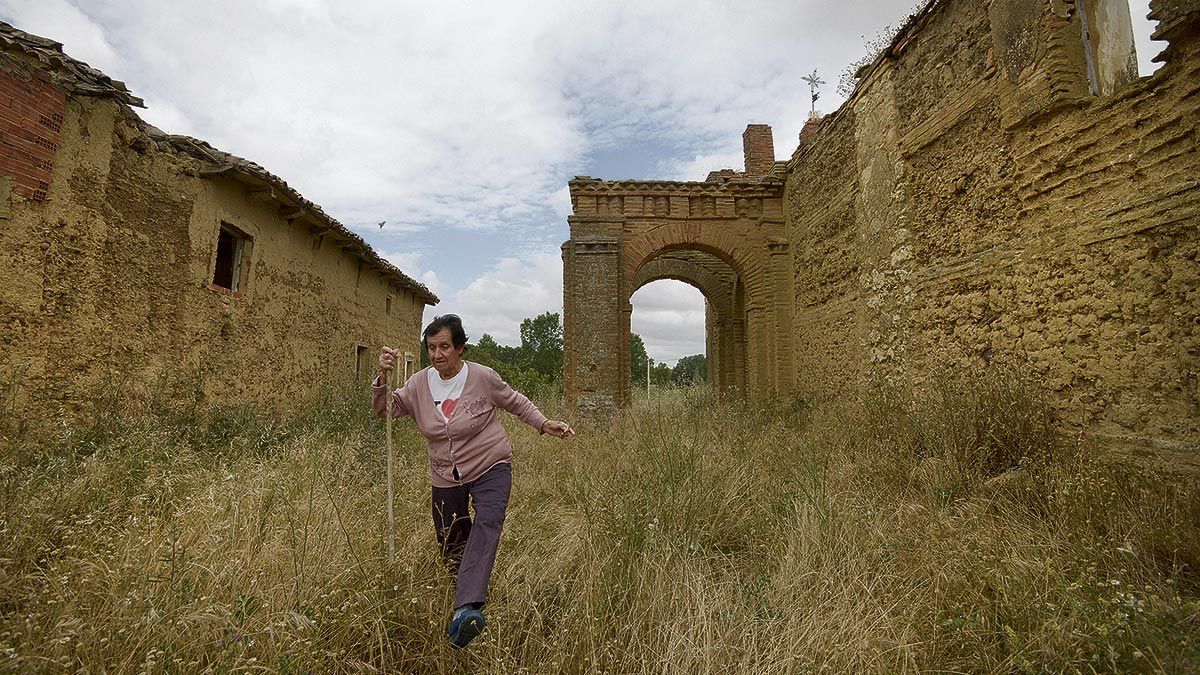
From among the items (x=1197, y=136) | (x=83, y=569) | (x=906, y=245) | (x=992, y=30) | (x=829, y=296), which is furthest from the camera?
(x=829, y=296)

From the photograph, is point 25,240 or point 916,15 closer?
point 25,240

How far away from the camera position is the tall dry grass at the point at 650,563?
2.30m

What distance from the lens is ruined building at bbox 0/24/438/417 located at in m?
4.59

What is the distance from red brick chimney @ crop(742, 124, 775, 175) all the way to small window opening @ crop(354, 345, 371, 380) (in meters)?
10.2

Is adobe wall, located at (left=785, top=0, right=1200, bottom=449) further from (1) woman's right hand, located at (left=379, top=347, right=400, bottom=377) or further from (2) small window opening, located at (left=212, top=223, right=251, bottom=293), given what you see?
(2) small window opening, located at (left=212, top=223, right=251, bottom=293)

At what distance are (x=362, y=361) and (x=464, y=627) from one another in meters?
10.6

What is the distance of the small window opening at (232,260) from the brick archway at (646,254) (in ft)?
18.2

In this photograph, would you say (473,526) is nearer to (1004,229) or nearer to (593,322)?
(1004,229)

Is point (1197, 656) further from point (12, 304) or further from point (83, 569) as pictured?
point (12, 304)

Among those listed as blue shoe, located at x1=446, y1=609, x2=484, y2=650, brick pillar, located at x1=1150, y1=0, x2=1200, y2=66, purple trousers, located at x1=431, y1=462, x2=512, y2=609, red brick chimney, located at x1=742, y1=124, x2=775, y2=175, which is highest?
red brick chimney, located at x1=742, y1=124, x2=775, y2=175

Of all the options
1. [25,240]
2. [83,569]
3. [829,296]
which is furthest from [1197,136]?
[25,240]

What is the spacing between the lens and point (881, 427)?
5520mm

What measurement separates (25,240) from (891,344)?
9.15m

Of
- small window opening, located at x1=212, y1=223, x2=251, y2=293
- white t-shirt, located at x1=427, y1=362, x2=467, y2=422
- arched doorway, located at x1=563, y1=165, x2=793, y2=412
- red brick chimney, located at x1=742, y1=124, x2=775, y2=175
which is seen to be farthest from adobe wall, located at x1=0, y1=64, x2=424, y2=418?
red brick chimney, located at x1=742, y1=124, x2=775, y2=175
